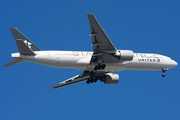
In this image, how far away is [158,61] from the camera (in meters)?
40.1

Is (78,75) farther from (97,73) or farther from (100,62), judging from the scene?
(100,62)

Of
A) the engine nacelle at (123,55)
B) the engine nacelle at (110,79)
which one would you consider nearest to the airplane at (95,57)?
the engine nacelle at (123,55)

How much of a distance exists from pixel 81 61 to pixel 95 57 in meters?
1.92

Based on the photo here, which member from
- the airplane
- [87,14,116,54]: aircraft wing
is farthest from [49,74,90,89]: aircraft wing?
[87,14,116,54]: aircraft wing

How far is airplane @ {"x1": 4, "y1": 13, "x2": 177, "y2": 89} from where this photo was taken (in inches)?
1293

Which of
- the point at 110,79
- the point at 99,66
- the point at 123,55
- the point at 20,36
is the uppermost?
the point at 20,36

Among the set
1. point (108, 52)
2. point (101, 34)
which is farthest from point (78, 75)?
point (101, 34)

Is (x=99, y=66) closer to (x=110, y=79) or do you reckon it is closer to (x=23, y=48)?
(x=110, y=79)

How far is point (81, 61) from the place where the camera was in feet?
119

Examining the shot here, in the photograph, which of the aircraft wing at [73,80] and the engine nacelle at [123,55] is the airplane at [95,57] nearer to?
the engine nacelle at [123,55]

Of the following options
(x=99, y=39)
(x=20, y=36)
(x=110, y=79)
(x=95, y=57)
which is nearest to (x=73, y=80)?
(x=110, y=79)

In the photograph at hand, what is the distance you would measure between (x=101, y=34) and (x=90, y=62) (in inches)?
227

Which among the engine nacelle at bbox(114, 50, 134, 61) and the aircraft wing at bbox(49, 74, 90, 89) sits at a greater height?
the engine nacelle at bbox(114, 50, 134, 61)

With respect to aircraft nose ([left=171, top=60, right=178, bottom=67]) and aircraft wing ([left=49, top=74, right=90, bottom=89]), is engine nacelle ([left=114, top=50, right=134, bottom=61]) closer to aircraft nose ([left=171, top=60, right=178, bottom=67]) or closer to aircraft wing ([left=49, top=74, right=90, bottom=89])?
aircraft nose ([left=171, top=60, right=178, bottom=67])
